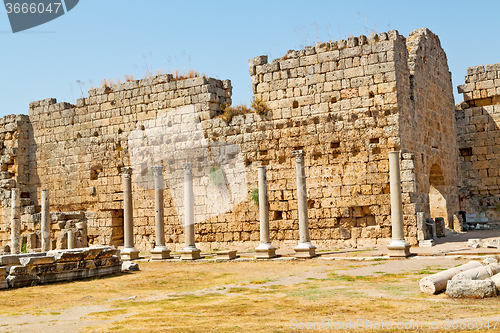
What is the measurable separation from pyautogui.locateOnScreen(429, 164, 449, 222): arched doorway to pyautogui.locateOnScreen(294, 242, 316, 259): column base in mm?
5967

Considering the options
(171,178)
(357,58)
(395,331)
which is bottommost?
(395,331)

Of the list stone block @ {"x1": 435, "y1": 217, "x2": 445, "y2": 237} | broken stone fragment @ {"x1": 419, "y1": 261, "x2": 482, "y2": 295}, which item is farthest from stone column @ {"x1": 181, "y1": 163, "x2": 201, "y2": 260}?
broken stone fragment @ {"x1": 419, "y1": 261, "x2": 482, "y2": 295}

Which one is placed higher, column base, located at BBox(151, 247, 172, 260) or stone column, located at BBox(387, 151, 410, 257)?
stone column, located at BBox(387, 151, 410, 257)

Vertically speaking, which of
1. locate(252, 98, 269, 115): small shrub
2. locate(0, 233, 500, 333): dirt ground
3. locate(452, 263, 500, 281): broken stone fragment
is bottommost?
locate(0, 233, 500, 333): dirt ground

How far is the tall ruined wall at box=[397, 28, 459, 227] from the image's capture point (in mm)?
14875

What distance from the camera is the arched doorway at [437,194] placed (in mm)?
17516

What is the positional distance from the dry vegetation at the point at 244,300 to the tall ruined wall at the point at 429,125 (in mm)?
4318

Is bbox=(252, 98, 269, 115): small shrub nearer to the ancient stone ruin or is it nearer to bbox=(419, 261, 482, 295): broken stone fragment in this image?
the ancient stone ruin

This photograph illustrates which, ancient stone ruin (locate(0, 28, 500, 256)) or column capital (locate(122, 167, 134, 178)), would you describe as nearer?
ancient stone ruin (locate(0, 28, 500, 256))

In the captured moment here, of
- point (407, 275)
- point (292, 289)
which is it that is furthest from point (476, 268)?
point (292, 289)

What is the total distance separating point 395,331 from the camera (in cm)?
579

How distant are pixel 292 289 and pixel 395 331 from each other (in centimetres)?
335

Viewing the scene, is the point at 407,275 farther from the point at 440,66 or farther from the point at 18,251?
the point at 18,251

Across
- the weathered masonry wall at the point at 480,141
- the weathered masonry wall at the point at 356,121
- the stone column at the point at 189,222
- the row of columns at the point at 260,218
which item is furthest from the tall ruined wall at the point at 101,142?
the weathered masonry wall at the point at 480,141
